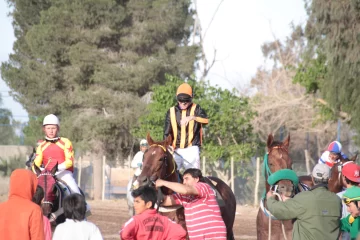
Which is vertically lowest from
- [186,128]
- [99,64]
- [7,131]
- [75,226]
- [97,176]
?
[97,176]

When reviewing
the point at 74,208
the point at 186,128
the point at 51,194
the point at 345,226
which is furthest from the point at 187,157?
the point at 74,208

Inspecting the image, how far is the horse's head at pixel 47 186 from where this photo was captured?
10469mm

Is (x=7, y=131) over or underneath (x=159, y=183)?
over

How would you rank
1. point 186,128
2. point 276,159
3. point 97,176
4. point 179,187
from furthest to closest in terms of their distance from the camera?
1. point 97,176
2. point 186,128
3. point 276,159
4. point 179,187

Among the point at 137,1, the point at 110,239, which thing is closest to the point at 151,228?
the point at 110,239

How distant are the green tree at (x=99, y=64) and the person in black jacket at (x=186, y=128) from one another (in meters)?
25.9

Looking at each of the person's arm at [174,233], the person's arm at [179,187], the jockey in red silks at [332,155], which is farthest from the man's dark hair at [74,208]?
the jockey in red silks at [332,155]

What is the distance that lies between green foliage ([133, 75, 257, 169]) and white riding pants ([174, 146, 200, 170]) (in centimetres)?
1789

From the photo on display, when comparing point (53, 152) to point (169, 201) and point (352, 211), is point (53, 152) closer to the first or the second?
point (169, 201)

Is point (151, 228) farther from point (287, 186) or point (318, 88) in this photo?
point (318, 88)

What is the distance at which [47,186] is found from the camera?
10.7m

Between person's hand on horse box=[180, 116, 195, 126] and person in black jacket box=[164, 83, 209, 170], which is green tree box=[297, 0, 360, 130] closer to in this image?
person in black jacket box=[164, 83, 209, 170]

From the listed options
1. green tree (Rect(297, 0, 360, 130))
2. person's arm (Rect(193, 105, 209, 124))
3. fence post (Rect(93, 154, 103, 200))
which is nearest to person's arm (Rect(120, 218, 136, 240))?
person's arm (Rect(193, 105, 209, 124))

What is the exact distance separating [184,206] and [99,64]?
95.2ft
